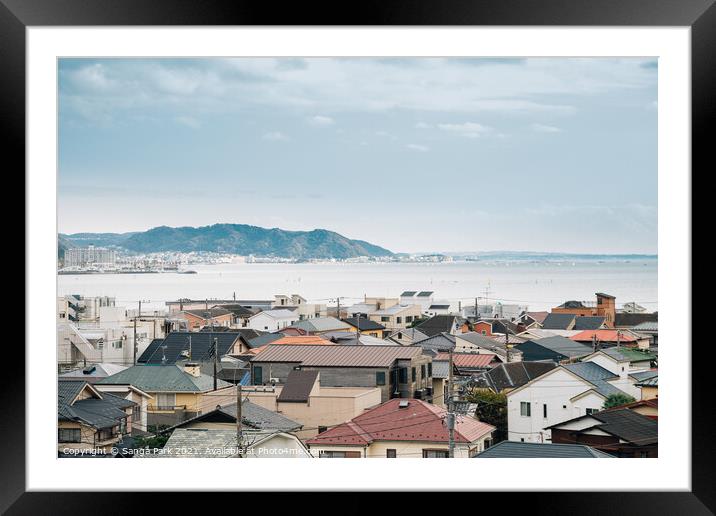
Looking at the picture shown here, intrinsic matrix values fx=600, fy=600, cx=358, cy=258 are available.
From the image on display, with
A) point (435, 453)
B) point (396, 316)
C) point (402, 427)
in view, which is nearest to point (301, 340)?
point (396, 316)

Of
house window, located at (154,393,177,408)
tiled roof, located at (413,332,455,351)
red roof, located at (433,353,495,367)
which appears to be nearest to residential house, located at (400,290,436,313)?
tiled roof, located at (413,332,455,351)

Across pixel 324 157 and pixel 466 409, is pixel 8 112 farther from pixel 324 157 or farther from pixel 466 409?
pixel 466 409

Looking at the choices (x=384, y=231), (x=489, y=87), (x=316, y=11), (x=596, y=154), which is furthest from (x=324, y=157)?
(x=316, y=11)

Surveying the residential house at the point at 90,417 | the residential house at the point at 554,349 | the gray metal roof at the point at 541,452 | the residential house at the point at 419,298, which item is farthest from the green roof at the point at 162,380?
the residential house at the point at 554,349

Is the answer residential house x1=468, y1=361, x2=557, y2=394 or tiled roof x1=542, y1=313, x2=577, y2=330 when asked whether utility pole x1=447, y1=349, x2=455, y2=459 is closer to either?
residential house x1=468, y1=361, x2=557, y2=394

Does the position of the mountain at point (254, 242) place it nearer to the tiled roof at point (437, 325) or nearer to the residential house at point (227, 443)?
the tiled roof at point (437, 325)
